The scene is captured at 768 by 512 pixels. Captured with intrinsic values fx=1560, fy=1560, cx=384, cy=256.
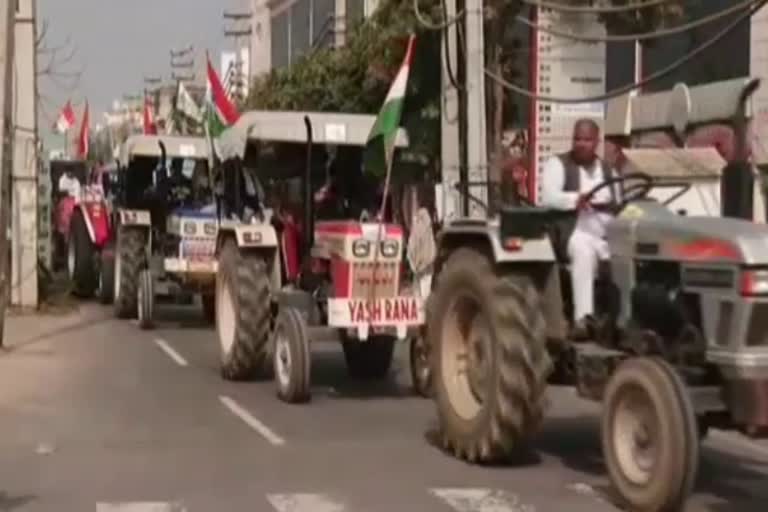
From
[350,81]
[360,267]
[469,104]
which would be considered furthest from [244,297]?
[350,81]

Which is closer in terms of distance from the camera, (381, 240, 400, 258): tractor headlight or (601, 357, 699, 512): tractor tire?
(601, 357, 699, 512): tractor tire

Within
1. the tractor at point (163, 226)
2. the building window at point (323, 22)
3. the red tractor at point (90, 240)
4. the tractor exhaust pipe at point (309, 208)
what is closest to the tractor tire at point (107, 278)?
the red tractor at point (90, 240)

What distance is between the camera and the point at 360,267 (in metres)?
13.8

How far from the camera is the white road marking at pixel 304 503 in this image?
30.9 ft

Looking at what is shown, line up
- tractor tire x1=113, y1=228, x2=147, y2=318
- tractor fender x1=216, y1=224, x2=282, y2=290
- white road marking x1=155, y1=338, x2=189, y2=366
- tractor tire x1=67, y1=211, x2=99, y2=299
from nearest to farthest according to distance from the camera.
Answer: tractor fender x1=216, y1=224, x2=282, y2=290
white road marking x1=155, y1=338, x2=189, y2=366
tractor tire x1=113, y1=228, x2=147, y2=318
tractor tire x1=67, y1=211, x2=99, y2=299

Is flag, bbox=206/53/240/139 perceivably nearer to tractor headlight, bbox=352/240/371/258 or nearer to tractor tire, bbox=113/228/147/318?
tractor tire, bbox=113/228/147/318

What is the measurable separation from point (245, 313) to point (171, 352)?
4.02m

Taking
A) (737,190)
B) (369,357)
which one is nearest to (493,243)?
(737,190)

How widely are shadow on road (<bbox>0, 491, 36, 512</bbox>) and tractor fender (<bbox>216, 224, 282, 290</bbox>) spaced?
214 inches

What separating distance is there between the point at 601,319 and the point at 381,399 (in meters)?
4.52

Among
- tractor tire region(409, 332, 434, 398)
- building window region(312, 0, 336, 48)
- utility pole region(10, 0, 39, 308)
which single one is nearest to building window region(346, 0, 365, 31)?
building window region(312, 0, 336, 48)

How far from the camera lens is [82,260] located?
2619cm

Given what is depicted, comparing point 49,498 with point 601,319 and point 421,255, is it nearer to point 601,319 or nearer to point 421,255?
point 601,319

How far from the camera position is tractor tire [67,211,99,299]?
26.1 m
